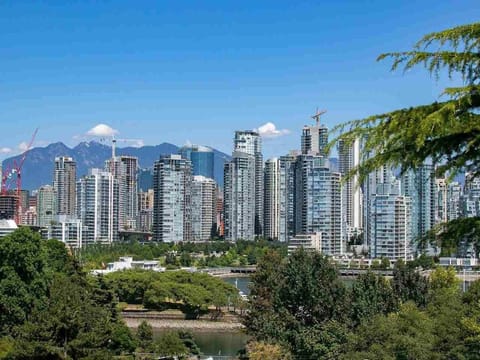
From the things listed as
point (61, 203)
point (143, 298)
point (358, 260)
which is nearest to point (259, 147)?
point (61, 203)

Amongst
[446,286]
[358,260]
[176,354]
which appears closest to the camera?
[176,354]

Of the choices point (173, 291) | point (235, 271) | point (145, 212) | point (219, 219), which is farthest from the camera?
point (145, 212)

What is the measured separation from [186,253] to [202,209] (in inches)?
558

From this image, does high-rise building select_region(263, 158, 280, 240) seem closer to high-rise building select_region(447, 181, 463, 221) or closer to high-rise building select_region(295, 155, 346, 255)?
high-rise building select_region(295, 155, 346, 255)

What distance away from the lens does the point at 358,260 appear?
1449 inches

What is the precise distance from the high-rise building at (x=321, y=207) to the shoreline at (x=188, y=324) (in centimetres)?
1842

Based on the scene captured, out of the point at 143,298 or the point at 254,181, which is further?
the point at 254,181

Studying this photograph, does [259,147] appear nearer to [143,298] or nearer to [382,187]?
[382,187]

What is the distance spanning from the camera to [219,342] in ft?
53.8

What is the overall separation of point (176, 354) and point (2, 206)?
39027mm

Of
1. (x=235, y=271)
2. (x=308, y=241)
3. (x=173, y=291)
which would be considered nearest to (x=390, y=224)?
(x=308, y=241)

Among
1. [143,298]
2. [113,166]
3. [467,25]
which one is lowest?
[143,298]

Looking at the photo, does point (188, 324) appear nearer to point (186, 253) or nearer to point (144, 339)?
point (144, 339)

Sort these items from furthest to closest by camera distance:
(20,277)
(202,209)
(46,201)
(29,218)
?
(46,201) < (29,218) < (202,209) < (20,277)
